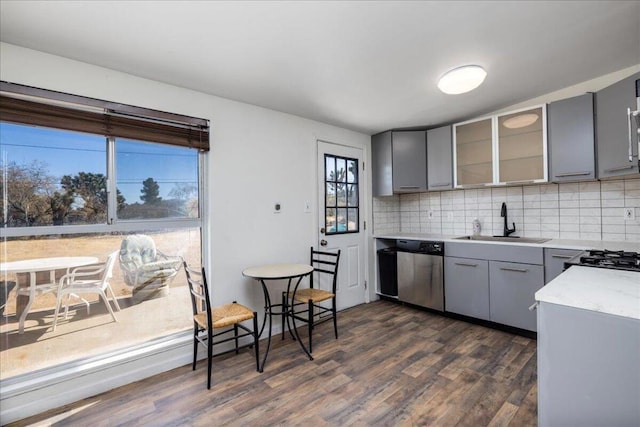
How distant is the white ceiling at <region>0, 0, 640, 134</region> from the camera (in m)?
1.55

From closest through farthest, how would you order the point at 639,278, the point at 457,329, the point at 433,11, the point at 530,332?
the point at 639,278 < the point at 433,11 < the point at 530,332 < the point at 457,329

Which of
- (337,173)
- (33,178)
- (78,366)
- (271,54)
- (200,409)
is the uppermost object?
(271,54)

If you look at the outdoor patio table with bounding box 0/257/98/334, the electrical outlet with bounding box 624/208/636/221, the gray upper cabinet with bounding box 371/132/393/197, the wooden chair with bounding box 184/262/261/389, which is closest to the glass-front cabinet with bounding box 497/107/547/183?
the electrical outlet with bounding box 624/208/636/221

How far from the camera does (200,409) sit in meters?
1.83

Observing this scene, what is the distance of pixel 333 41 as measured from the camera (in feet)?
5.99

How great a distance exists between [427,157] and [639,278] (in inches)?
98.6

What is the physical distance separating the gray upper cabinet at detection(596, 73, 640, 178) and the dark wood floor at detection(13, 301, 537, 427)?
1637 mm

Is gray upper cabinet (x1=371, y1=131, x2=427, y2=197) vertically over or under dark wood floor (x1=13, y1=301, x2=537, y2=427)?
over

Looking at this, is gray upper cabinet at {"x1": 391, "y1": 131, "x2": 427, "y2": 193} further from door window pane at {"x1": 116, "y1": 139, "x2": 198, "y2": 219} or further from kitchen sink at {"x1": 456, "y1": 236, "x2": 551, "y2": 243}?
door window pane at {"x1": 116, "y1": 139, "x2": 198, "y2": 219}

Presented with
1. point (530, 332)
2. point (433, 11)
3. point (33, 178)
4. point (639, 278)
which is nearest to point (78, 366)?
point (33, 178)

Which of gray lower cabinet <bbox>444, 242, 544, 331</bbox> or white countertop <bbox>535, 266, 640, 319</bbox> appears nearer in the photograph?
white countertop <bbox>535, 266, 640, 319</bbox>

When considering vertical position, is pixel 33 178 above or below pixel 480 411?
above

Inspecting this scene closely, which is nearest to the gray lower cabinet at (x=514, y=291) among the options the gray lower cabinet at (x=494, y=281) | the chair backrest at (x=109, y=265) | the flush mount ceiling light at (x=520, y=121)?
the gray lower cabinet at (x=494, y=281)

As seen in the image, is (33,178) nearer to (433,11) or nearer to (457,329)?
(433,11)
